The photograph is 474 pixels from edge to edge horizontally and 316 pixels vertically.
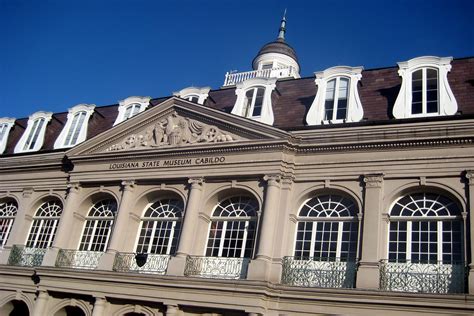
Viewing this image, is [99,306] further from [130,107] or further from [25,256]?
[130,107]

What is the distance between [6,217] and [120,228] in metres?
8.05

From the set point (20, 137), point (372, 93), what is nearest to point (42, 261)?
point (20, 137)

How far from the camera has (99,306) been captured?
734 inches

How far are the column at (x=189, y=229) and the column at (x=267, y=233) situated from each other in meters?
2.71

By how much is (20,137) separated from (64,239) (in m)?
8.59

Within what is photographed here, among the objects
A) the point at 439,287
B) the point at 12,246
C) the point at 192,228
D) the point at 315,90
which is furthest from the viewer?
the point at 12,246

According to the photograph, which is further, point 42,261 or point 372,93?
point 42,261

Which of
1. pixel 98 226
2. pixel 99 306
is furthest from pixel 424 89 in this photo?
pixel 98 226

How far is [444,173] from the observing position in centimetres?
1617

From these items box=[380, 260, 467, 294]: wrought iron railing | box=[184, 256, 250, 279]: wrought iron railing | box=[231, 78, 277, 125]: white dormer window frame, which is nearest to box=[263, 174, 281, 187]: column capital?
box=[184, 256, 250, 279]: wrought iron railing

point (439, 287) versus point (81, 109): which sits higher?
point (81, 109)

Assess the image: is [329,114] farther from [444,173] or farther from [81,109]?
[81,109]

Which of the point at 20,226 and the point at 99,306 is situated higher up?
the point at 20,226

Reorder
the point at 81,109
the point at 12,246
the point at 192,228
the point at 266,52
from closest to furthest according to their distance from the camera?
1. the point at 192,228
2. the point at 12,246
3. the point at 81,109
4. the point at 266,52
